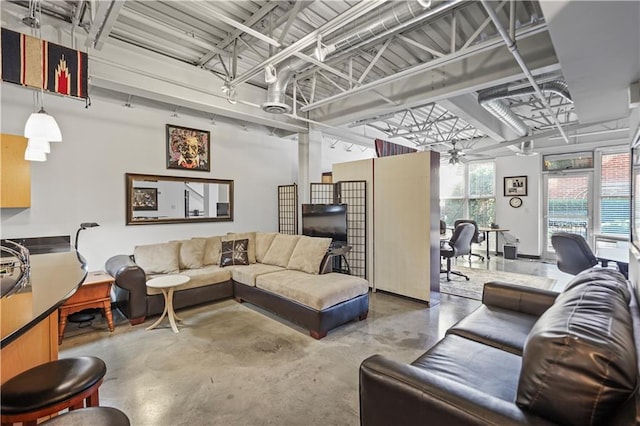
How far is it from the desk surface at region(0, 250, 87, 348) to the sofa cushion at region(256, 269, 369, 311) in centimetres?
196

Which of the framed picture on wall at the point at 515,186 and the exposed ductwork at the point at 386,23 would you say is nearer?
the exposed ductwork at the point at 386,23

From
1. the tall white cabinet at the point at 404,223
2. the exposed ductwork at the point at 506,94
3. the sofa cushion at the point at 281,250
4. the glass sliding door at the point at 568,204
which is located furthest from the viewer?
the glass sliding door at the point at 568,204

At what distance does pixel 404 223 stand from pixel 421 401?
134 inches

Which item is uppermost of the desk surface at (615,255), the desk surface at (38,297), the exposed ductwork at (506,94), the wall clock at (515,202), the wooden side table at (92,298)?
the exposed ductwork at (506,94)

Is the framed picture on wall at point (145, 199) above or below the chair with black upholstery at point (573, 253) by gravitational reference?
above

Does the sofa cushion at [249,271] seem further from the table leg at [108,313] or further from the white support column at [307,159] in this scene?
the white support column at [307,159]

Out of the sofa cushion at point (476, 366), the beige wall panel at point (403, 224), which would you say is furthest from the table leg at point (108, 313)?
the beige wall panel at point (403, 224)

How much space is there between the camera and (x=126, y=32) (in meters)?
3.35

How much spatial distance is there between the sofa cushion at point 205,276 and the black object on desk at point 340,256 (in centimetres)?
164

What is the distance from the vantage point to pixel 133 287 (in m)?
3.51

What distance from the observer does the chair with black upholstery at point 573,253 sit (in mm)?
4016

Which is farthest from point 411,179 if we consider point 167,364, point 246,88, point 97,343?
point 97,343

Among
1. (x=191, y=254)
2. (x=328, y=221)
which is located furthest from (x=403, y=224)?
(x=191, y=254)

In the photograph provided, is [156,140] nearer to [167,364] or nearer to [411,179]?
[167,364]
